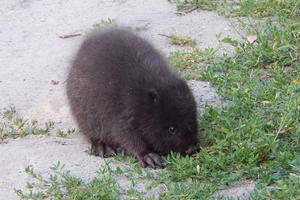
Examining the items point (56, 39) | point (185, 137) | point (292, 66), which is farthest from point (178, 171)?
point (56, 39)

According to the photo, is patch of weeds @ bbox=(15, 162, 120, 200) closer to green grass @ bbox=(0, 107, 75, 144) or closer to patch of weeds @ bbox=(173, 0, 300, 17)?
green grass @ bbox=(0, 107, 75, 144)

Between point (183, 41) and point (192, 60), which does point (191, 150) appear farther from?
point (183, 41)

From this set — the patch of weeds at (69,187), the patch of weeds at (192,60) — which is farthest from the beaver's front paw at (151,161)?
the patch of weeds at (192,60)

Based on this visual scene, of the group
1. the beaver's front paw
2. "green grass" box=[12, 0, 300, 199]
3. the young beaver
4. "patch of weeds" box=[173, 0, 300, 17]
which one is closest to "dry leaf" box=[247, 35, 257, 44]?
"green grass" box=[12, 0, 300, 199]

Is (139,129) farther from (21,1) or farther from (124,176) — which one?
(21,1)

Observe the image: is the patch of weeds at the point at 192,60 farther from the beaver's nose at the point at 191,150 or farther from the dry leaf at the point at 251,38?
the beaver's nose at the point at 191,150

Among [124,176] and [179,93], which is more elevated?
[179,93]

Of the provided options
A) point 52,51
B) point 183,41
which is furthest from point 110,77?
point 52,51
